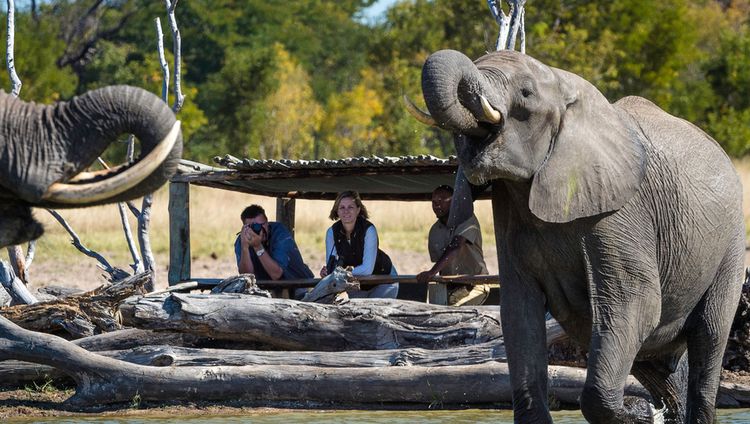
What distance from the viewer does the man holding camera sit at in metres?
12.1

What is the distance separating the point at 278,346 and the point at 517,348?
13.3 feet

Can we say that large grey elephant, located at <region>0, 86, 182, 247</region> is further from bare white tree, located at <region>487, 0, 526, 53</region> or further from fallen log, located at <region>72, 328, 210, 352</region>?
bare white tree, located at <region>487, 0, 526, 53</region>

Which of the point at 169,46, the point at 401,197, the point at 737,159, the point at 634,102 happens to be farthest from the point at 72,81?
the point at 634,102

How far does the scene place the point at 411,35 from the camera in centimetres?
3656

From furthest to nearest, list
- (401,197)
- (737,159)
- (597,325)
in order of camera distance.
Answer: (737,159) → (401,197) → (597,325)

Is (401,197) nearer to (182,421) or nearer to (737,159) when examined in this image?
(182,421)

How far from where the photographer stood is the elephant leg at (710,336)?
7883 mm

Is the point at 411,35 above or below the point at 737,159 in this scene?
above

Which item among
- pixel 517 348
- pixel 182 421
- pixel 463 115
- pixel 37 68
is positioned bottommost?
pixel 182 421

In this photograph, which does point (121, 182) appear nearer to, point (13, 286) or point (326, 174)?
point (326, 174)

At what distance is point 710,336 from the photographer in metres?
7.88

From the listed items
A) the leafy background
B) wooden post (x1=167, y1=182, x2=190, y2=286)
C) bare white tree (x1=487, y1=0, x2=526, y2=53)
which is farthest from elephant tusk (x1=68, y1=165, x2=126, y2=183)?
the leafy background

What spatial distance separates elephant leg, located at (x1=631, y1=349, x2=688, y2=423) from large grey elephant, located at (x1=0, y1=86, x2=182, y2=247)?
3.71 meters

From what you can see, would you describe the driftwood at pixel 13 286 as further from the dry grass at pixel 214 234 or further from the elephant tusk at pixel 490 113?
the elephant tusk at pixel 490 113
